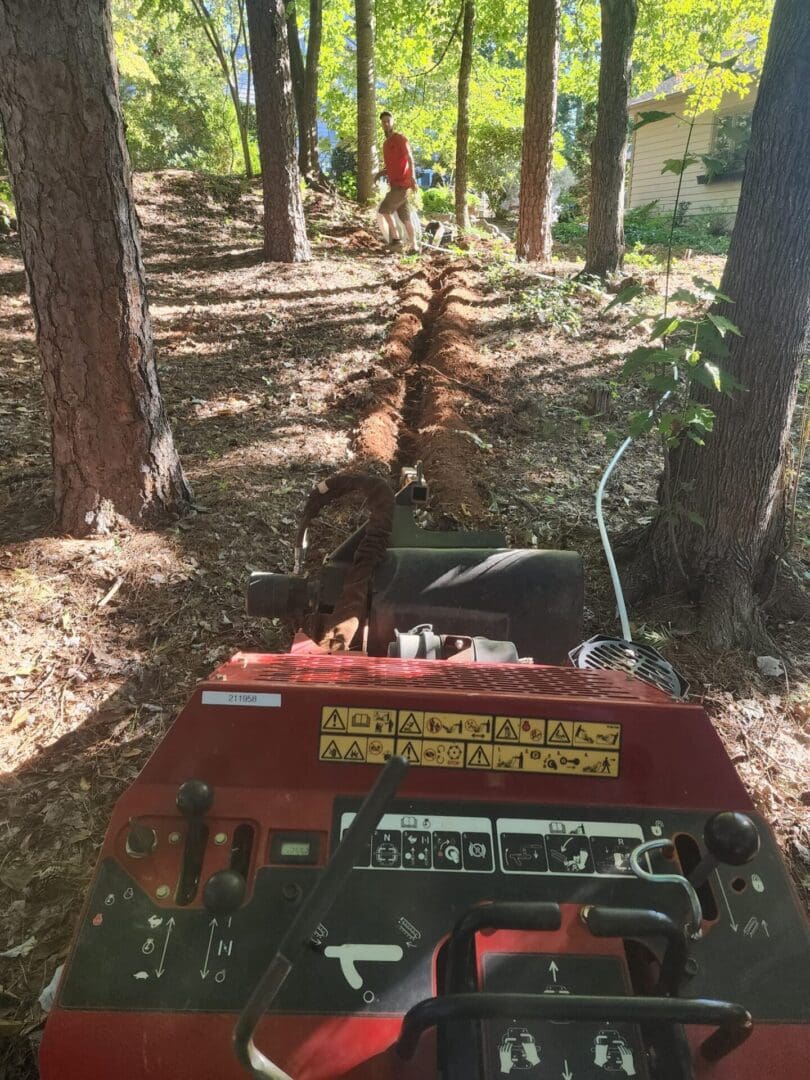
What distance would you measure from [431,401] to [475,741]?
4.71 meters

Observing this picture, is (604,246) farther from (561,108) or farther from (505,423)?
A: (561,108)

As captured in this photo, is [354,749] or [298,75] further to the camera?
[298,75]

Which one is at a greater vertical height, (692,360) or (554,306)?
(692,360)

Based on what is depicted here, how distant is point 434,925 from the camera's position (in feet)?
3.86

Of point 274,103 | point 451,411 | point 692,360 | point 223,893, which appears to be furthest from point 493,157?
point 223,893

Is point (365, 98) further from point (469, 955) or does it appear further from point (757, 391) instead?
point (469, 955)

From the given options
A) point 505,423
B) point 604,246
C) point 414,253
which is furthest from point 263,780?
point 414,253

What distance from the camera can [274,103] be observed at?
8992 millimetres

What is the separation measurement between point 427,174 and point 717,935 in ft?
109

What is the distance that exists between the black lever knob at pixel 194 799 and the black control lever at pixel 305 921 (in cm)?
44

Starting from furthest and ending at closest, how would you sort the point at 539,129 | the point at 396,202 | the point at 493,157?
1. the point at 493,157
2. the point at 396,202
3. the point at 539,129

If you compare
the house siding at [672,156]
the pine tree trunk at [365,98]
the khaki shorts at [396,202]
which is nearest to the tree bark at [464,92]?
the pine tree trunk at [365,98]

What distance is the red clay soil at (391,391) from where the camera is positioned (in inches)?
196

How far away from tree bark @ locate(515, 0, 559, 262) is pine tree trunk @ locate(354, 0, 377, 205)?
5422mm
